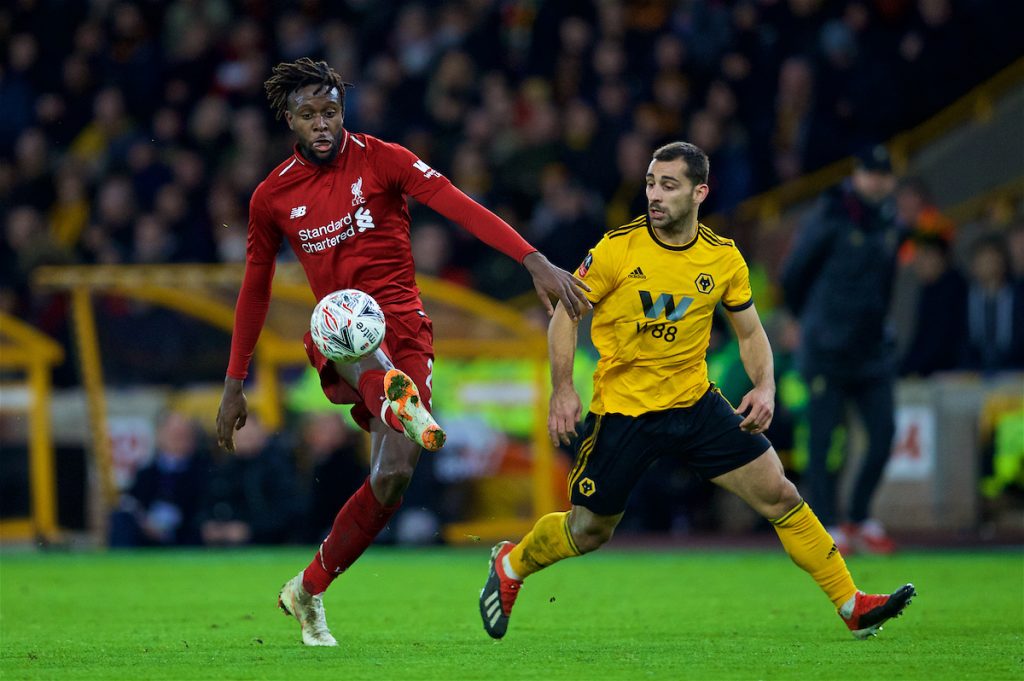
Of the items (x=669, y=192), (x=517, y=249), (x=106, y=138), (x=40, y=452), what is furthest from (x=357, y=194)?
(x=106, y=138)

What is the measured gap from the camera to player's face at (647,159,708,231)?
6645 mm

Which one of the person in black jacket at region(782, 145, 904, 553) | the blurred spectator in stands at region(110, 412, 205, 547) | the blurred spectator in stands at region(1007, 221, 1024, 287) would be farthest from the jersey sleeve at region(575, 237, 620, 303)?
the blurred spectator in stands at region(1007, 221, 1024, 287)

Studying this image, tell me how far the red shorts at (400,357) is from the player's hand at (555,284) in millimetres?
698

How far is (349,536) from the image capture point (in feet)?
22.0

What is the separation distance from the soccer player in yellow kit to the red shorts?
51 cm

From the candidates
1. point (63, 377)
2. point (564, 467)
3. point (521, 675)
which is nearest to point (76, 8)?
point (63, 377)

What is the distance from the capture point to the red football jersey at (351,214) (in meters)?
6.67

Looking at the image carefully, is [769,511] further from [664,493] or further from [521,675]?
[664,493]

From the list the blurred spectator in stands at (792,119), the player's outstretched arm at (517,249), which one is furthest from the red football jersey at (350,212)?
the blurred spectator in stands at (792,119)

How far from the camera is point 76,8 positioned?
66.0 feet

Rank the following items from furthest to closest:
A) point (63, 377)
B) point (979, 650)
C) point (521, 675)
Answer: point (63, 377), point (979, 650), point (521, 675)

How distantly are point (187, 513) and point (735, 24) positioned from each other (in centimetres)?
762

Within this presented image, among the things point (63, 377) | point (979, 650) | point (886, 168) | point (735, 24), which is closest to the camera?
point (979, 650)

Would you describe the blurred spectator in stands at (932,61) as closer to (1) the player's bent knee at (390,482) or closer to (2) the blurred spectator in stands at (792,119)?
(2) the blurred spectator in stands at (792,119)
